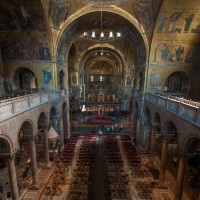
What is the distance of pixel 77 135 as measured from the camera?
22.1m

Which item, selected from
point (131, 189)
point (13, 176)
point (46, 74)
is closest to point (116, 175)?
point (131, 189)

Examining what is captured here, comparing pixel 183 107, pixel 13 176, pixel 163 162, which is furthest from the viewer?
pixel 163 162

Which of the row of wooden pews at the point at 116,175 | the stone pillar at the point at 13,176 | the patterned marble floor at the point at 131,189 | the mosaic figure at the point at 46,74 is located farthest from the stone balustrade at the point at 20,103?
the row of wooden pews at the point at 116,175

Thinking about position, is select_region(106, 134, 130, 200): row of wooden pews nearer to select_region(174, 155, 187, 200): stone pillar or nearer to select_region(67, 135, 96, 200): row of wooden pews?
select_region(67, 135, 96, 200): row of wooden pews

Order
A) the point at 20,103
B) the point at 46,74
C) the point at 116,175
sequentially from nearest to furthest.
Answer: the point at 20,103
the point at 116,175
the point at 46,74

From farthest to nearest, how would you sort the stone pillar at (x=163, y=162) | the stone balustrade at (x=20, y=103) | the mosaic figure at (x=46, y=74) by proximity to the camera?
the mosaic figure at (x=46, y=74)
the stone pillar at (x=163, y=162)
the stone balustrade at (x=20, y=103)

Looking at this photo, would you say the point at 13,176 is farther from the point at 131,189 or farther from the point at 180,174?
the point at 180,174

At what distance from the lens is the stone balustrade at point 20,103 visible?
797 cm

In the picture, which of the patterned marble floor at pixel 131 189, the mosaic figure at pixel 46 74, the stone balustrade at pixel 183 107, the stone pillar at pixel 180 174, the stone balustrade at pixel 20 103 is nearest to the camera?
the stone balustrade at pixel 183 107

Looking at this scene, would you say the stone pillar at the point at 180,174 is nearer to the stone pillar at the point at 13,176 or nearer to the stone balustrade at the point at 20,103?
the stone pillar at the point at 13,176

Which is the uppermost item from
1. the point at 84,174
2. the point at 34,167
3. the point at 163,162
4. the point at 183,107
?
the point at 183,107

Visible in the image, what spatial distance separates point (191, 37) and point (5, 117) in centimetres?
1647

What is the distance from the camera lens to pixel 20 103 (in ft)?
31.4

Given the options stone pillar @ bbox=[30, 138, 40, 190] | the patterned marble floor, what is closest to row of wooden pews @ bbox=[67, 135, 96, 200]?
the patterned marble floor
